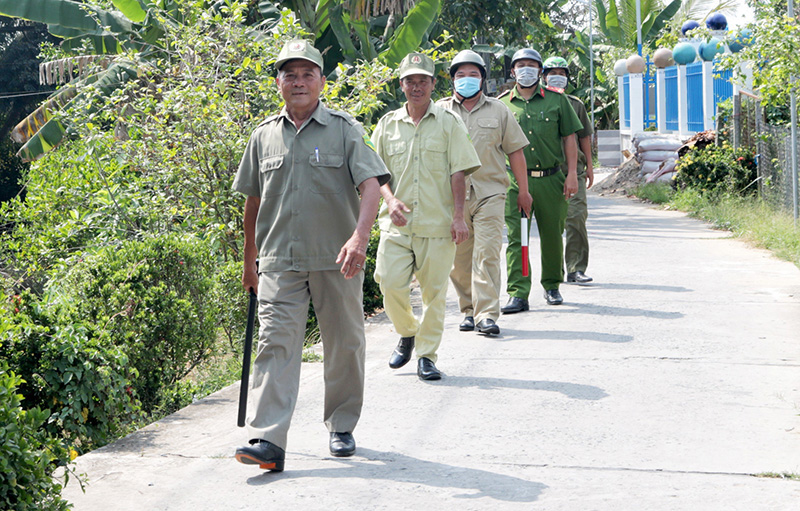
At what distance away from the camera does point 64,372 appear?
5172 millimetres

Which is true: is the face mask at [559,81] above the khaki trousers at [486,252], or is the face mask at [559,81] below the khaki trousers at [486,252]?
above

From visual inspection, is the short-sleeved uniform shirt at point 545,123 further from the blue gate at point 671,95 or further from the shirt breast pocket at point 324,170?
the blue gate at point 671,95

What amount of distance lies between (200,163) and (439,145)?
2.86 meters

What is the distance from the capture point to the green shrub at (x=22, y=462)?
3.61 metres

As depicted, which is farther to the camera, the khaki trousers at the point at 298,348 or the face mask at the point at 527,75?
the face mask at the point at 527,75

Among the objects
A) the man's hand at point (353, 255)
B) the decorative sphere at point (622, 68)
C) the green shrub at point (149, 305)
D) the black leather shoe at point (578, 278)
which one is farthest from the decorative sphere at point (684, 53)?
the man's hand at point (353, 255)

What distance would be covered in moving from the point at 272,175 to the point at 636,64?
24.6 metres

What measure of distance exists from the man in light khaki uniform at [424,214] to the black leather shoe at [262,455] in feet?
6.38

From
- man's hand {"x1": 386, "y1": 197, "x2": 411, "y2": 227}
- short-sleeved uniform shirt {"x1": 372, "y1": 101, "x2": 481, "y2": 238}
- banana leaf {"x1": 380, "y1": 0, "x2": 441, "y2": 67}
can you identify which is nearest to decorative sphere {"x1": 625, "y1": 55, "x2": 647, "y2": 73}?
banana leaf {"x1": 380, "y1": 0, "x2": 441, "y2": 67}

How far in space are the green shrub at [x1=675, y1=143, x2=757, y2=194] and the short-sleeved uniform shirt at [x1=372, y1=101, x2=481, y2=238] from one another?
1033 cm

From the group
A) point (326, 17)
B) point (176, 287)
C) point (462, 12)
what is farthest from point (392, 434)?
point (462, 12)

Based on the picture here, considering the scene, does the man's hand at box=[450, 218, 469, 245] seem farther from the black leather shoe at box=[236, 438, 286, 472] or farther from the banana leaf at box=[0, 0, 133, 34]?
the banana leaf at box=[0, 0, 133, 34]

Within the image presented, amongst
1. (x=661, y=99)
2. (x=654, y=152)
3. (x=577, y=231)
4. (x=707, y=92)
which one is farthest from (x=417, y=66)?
(x=661, y=99)

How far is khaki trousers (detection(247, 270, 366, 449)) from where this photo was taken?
4672mm
